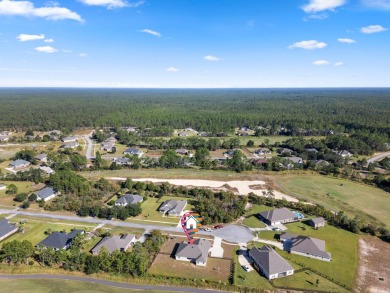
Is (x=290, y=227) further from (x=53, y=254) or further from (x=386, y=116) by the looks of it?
(x=386, y=116)

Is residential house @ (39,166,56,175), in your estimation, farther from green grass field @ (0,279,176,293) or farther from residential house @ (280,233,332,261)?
residential house @ (280,233,332,261)

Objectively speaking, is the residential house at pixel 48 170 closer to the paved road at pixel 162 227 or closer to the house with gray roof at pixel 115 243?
the paved road at pixel 162 227

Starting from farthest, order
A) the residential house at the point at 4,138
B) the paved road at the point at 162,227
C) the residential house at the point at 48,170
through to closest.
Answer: the residential house at the point at 4,138 < the residential house at the point at 48,170 < the paved road at the point at 162,227

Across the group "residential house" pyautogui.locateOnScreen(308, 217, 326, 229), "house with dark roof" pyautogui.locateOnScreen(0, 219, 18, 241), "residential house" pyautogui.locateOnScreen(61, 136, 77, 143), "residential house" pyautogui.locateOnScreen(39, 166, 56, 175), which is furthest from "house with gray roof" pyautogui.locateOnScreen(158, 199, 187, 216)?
"residential house" pyautogui.locateOnScreen(61, 136, 77, 143)

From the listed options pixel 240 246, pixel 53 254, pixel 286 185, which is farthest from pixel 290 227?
pixel 53 254

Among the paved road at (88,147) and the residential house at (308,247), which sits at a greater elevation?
the paved road at (88,147)

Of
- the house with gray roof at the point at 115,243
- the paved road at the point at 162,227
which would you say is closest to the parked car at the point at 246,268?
the paved road at the point at 162,227

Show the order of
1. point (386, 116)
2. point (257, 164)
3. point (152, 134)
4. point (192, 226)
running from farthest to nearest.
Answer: point (386, 116)
point (152, 134)
point (257, 164)
point (192, 226)
